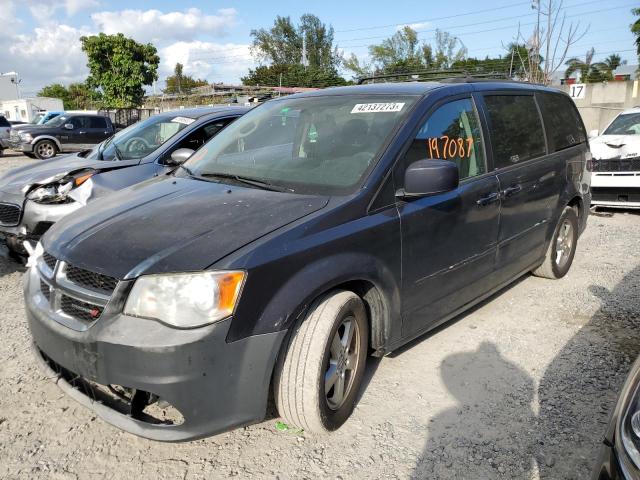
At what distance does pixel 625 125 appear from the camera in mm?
8844

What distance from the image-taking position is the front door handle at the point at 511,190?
3.71m

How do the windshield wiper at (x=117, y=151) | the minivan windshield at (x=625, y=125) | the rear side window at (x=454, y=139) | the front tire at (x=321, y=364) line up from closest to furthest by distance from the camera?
the front tire at (x=321, y=364), the rear side window at (x=454, y=139), the windshield wiper at (x=117, y=151), the minivan windshield at (x=625, y=125)

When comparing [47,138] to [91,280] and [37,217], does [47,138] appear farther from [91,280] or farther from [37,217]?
[91,280]

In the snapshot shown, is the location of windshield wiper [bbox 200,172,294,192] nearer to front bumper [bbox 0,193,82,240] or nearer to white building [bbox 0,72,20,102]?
front bumper [bbox 0,193,82,240]

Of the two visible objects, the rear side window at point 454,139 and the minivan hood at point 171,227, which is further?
the rear side window at point 454,139

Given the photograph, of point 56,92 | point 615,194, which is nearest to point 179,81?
point 56,92

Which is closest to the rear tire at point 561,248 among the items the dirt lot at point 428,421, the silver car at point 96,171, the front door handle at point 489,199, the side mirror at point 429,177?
the dirt lot at point 428,421

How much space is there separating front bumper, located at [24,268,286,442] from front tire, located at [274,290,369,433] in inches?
5.5

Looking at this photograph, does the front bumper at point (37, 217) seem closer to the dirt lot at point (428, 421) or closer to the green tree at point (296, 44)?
the dirt lot at point (428, 421)

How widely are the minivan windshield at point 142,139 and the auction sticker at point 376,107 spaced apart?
3180 mm

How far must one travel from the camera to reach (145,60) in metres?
33.4

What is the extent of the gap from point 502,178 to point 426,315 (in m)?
1.22

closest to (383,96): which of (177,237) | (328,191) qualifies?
(328,191)

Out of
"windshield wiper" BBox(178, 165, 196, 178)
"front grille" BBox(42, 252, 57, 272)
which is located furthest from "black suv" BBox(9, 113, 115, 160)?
"front grille" BBox(42, 252, 57, 272)
